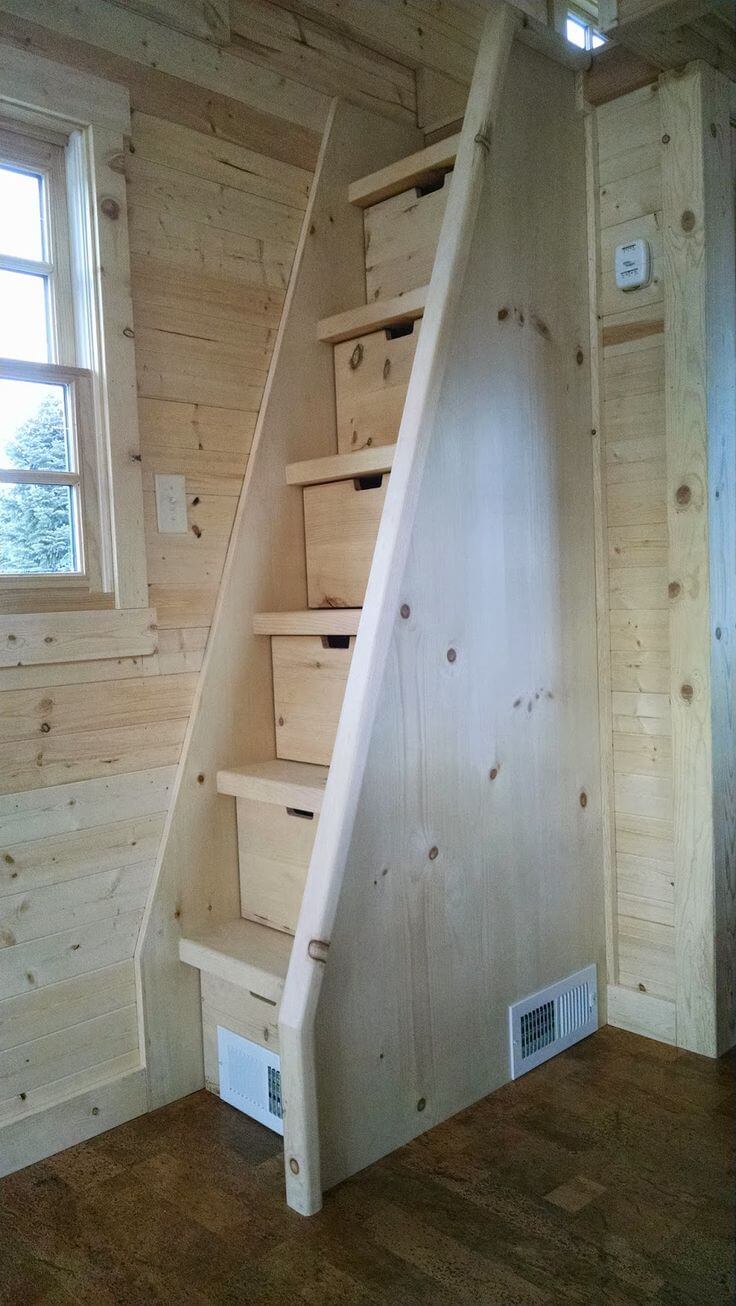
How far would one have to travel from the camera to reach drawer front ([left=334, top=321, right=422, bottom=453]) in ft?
7.74

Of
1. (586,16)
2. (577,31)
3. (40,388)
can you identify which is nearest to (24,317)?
(40,388)

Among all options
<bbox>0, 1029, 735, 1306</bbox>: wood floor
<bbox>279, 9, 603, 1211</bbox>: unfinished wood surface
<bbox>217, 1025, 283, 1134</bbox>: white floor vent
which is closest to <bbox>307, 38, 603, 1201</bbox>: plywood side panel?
<bbox>279, 9, 603, 1211</bbox>: unfinished wood surface

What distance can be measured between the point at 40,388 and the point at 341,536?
72 centimetres

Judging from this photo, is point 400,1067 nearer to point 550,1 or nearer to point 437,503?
point 437,503

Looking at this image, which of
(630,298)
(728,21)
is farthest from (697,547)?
(728,21)

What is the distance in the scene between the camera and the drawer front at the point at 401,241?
2416 millimetres

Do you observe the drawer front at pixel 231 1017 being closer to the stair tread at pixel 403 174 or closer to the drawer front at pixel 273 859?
the drawer front at pixel 273 859

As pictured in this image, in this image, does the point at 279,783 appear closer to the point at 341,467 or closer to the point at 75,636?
the point at 75,636

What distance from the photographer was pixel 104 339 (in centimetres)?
209

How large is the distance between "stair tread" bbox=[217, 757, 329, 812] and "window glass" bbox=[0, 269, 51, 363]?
3.16 ft

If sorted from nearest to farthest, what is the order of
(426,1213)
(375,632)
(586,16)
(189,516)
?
(426,1213) → (375,632) → (189,516) → (586,16)

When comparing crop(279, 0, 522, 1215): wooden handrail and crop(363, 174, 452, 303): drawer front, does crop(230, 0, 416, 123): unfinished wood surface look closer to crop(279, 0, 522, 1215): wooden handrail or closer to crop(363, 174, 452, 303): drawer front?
crop(363, 174, 452, 303): drawer front

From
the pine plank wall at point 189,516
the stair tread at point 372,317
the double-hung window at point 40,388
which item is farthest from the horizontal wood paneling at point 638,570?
the double-hung window at point 40,388

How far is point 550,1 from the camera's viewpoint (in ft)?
9.84
